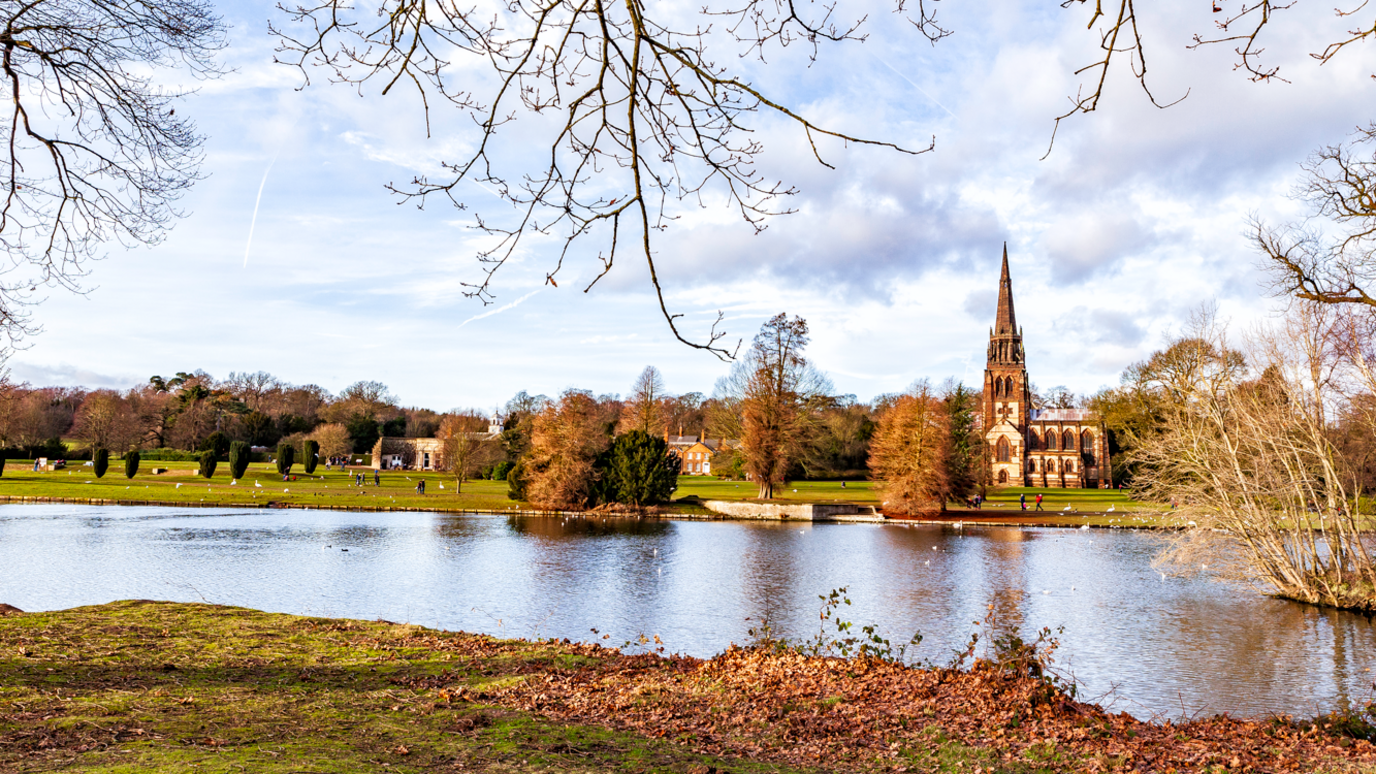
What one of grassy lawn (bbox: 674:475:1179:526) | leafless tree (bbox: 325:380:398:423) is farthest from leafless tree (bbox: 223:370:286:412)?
grassy lawn (bbox: 674:475:1179:526)

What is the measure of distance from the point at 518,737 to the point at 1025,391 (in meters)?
90.1

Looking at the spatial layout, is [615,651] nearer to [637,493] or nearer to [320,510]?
[637,493]

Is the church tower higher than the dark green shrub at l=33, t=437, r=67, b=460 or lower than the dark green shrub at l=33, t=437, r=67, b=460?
higher

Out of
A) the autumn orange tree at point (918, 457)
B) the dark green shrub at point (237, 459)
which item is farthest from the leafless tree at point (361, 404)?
the autumn orange tree at point (918, 457)

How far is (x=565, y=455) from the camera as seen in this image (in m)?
45.2

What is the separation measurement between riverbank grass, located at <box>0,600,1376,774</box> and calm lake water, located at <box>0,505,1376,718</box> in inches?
184

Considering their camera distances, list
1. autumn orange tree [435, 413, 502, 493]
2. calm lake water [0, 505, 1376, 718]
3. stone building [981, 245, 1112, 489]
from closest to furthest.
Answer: calm lake water [0, 505, 1376, 718], autumn orange tree [435, 413, 502, 493], stone building [981, 245, 1112, 489]

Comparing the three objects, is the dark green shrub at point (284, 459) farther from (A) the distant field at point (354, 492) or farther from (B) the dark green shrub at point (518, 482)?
(B) the dark green shrub at point (518, 482)

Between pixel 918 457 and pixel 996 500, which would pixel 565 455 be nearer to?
pixel 918 457

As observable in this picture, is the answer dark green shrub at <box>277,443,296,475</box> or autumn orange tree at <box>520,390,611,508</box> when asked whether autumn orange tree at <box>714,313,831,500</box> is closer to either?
autumn orange tree at <box>520,390,611,508</box>

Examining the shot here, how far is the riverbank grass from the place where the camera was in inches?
216

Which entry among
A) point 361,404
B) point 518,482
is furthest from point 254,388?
point 518,482

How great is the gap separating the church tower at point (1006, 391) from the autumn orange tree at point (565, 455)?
50868 mm

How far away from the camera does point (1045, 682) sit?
25.9ft
